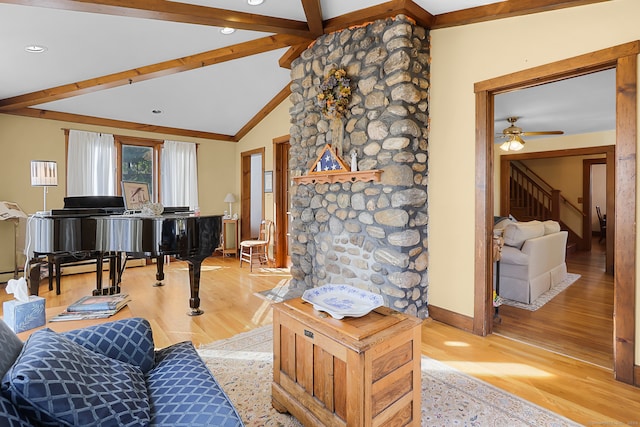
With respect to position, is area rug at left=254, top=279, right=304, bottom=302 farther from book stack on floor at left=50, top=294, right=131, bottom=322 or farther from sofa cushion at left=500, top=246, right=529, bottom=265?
sofa cushion at left=500, top=246, right=529, bottom=265

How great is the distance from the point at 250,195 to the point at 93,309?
16.7ft

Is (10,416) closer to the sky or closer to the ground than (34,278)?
closer to the sky

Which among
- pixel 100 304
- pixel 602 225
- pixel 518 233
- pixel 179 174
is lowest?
pixel 100 304

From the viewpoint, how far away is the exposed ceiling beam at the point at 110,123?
195 inches

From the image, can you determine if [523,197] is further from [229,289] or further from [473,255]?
[229,289]

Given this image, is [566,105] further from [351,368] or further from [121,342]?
[121,342]

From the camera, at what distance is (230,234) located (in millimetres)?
6875

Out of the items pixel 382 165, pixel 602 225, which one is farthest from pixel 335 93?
pixel 602 225

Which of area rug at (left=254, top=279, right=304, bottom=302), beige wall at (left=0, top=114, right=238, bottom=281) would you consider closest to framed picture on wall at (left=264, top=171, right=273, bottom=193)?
area rug at (left=254, top=279, right=304, bottom=302)

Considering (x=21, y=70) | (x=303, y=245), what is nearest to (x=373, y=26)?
(x=303, y=245)

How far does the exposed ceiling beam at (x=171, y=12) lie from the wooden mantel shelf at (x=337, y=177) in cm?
148

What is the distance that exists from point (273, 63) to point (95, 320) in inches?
149

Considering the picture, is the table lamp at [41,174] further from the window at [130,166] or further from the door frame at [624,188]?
the door frame at [624,188]

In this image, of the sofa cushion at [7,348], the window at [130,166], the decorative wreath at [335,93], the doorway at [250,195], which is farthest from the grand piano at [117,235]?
the doorway at [250,195]
